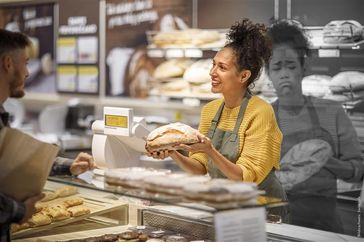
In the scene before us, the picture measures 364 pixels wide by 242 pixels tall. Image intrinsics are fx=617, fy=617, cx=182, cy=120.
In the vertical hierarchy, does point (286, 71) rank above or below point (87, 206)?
above

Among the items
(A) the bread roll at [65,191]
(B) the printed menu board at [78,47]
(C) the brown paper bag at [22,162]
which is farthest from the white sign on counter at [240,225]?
(B) the printed menu board at [78,47]

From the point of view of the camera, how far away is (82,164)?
2648 millimetres

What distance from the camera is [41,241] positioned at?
8.69ft

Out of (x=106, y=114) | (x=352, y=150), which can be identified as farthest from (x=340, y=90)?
(x=106, y=114)

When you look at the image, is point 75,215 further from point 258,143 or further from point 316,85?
point 316,85

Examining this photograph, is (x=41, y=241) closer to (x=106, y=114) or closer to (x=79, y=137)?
(x=106, y=114)

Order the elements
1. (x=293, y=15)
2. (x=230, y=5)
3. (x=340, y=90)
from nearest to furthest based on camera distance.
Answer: (x=340, y=90) < (x=293, y=15) < (x=230, y=5)

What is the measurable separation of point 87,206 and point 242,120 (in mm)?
833

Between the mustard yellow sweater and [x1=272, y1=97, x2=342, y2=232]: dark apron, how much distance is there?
2217 mm

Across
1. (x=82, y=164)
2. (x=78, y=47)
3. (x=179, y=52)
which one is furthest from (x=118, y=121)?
(x=78, y=47)

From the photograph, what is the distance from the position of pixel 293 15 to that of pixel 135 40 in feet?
7.05

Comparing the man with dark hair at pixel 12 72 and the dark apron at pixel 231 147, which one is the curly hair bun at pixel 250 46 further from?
the man with dark hair at pixel 12 72

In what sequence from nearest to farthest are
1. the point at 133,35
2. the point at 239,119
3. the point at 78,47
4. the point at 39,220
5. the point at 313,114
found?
the point at 39,220
the point at 239,119
the point at 313,114
the point at 133,35
the point at 78,47

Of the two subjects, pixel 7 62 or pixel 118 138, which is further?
pixel 118 138
